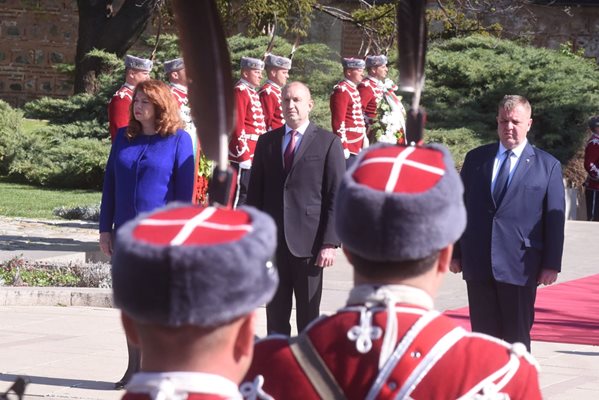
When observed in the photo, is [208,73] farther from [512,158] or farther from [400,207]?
[512,158]

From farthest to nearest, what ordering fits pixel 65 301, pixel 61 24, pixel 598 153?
pixel 61 24 → pixel 598 153 → pixel 65 301

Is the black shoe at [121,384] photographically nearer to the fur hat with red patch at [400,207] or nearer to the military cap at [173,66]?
the military cap at [173,66]

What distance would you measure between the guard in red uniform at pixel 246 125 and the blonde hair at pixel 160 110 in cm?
568

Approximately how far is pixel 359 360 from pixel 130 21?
70.2 feet

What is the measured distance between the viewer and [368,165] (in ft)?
11.2

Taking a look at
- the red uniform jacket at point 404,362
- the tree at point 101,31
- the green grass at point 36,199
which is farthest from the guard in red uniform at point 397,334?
the tree at point 101,31

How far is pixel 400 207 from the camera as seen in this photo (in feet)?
10.7

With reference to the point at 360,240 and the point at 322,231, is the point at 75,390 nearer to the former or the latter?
the point at 322,231

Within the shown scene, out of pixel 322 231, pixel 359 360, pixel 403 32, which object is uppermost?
pixel 403 32

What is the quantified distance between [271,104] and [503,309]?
759cm

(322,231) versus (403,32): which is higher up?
(403,32)

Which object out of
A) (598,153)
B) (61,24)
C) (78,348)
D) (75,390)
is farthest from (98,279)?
(61,24)

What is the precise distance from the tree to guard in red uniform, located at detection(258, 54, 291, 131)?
957cm

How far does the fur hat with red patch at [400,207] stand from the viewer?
128 inches
